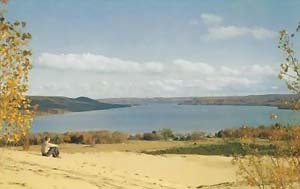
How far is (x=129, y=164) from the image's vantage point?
26.2 metres

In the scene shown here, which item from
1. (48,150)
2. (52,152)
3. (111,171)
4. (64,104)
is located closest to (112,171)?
(111,171)

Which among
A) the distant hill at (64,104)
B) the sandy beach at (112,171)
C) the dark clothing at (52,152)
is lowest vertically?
the sandy beach at (112,171)

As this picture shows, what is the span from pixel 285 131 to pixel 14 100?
3.64 metres

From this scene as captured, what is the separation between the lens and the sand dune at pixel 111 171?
12359 mm

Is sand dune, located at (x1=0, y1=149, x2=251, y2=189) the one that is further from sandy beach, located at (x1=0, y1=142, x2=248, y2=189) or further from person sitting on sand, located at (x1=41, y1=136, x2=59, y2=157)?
person sitting on sand, located at (x1=41, y1=136, x2=59, y2=157)

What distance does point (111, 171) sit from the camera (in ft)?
62.0

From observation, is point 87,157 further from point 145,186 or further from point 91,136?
point 91,136

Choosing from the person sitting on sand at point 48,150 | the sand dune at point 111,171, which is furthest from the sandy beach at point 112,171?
the person sitting on sand at point 48,150

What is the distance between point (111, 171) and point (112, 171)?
14cm

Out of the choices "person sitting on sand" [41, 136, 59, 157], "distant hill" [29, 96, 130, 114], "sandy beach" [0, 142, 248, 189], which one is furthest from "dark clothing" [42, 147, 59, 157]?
"distant hill" [29, 96, 130, 114]

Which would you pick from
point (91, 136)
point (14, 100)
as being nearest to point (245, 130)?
point (14, 100)

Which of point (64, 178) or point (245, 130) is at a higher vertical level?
point (245, 130)

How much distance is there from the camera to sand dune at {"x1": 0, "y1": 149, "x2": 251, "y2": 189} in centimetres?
1236

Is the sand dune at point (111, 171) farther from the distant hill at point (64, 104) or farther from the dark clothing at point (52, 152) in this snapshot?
the distant hill at point (64, 104)
